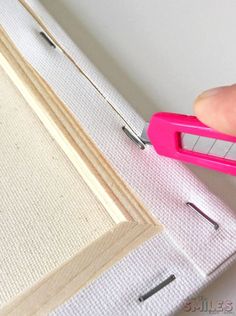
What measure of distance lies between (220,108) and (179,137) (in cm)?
12

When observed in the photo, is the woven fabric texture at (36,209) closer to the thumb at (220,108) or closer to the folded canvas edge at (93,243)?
the folded canvas edge at (93,243)

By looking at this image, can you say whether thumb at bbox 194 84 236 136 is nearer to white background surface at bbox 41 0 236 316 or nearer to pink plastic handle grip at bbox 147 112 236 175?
pink plastic handle grip at bbox 147 112 236 175

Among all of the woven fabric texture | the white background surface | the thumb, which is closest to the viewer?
the thumb

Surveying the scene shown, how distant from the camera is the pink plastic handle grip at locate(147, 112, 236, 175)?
1.60 feet

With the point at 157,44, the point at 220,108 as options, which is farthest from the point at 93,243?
the point at 157,44

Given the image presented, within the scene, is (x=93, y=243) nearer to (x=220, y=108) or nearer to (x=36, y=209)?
(x=36, y=209)

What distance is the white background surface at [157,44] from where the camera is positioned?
670 millimetres

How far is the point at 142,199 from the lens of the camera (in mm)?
526

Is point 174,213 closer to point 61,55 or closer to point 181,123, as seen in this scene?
point 181,123

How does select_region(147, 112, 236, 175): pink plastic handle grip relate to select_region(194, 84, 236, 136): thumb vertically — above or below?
below

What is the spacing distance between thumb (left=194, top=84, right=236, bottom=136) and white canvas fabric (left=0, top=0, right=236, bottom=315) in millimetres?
132

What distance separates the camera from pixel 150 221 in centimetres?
52

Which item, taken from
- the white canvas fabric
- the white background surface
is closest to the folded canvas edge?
the white canvas fabric

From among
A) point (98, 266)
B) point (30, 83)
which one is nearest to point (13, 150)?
point (30, 83)
